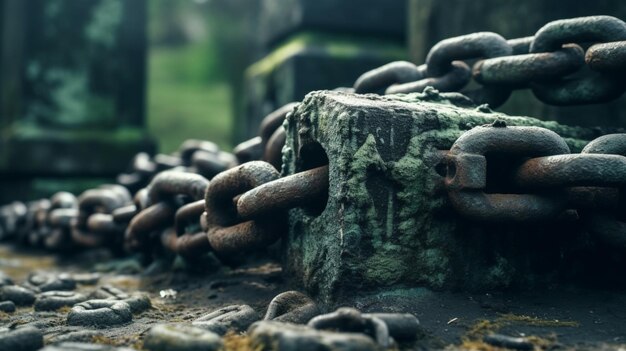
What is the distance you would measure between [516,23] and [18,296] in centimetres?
229

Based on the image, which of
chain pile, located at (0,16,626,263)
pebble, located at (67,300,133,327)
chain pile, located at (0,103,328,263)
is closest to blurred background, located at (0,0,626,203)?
chain pile, located at (0,103,328,263)

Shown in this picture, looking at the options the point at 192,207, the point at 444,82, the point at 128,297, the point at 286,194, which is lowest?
the point at 128,297

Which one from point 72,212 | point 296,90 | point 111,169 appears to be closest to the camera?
point 72,212

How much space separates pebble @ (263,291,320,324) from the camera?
59.7 inches

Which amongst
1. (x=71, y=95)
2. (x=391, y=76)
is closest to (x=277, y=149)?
(x=391, y=76)

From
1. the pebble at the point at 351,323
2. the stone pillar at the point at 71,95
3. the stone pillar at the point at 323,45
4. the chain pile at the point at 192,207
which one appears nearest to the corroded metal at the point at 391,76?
the chain pile at the point at 192,207

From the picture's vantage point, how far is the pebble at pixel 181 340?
1.27 m

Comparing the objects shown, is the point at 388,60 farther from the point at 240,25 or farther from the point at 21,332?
the point at 240,25

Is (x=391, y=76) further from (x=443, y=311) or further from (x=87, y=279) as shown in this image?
(x=87, y=279)

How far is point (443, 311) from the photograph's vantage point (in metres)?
1.59

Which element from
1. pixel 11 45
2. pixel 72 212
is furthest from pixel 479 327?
pixel 11 45

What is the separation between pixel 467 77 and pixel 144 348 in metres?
1.30

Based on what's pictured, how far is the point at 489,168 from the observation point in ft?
5.54

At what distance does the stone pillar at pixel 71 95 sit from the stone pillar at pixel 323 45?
1009 millimetres
